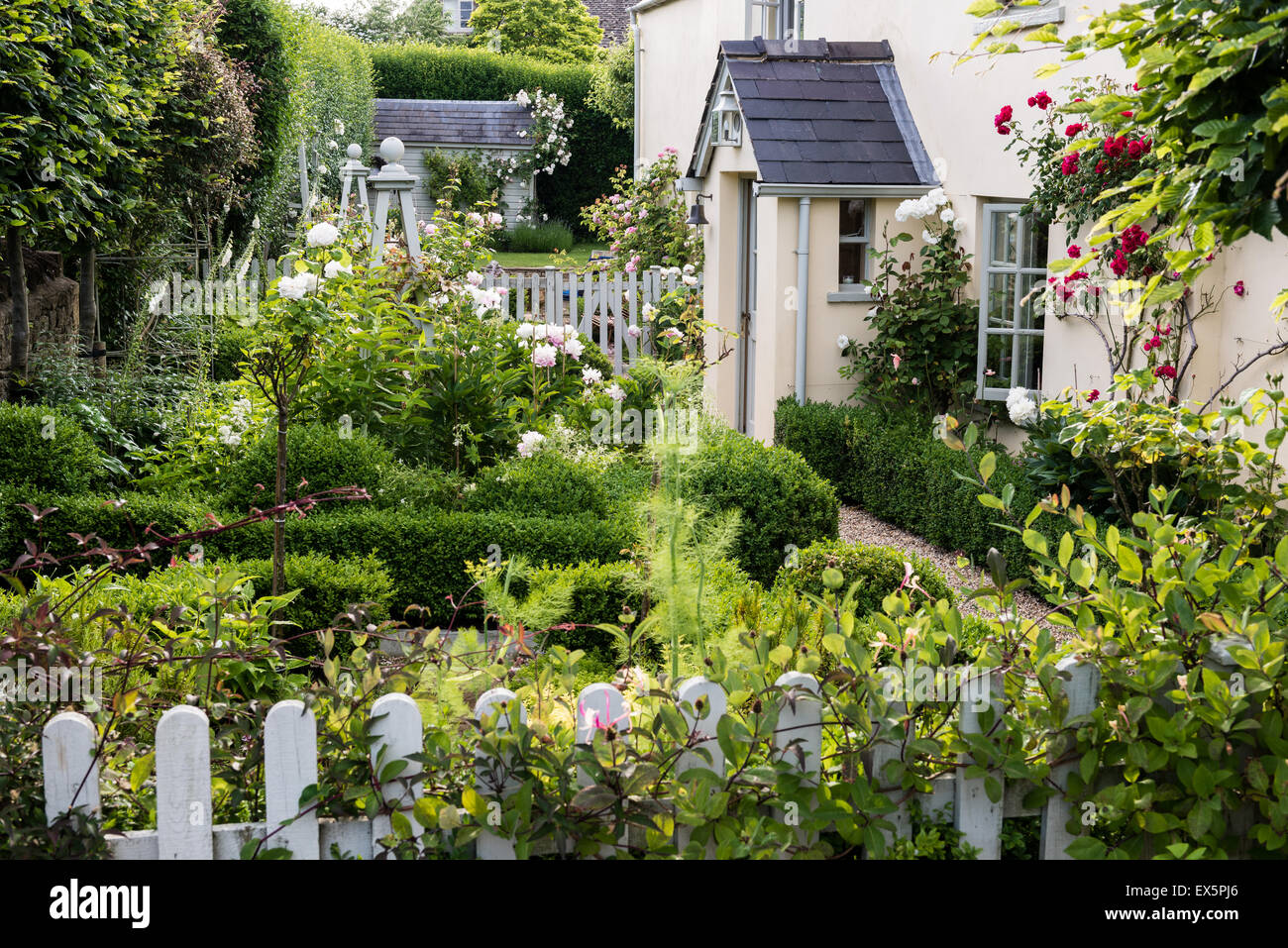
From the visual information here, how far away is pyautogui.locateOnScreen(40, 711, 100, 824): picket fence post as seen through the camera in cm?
227

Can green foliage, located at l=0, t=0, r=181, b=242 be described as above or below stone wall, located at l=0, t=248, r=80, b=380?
above

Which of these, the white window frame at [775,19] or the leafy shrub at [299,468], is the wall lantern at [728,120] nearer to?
the white window frame at [775,19]

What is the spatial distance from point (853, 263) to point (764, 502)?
4007 mm

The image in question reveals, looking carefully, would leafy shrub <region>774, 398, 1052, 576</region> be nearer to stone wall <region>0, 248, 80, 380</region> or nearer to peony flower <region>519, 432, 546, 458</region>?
peony flower <region>519, 432, 546, 458</region>

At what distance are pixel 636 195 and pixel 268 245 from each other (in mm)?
4491

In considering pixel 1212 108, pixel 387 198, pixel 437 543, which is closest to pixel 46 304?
pixel 387 198

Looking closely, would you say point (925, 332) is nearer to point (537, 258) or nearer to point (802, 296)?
point (802, 296)

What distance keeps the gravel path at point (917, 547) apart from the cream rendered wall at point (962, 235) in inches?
42.0

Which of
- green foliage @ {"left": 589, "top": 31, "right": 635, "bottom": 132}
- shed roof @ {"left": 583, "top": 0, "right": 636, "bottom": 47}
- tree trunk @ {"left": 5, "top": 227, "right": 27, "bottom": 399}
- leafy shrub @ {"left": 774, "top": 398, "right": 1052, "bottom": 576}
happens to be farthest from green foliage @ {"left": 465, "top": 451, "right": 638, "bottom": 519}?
shed roof @ {"left": 583, "top": 0, "right": 636, "bottom": 47}

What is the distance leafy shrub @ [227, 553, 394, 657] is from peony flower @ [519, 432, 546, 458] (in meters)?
1.37

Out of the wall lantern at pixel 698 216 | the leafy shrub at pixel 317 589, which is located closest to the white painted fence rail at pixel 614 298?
the wall lantern at pixel 698 216
